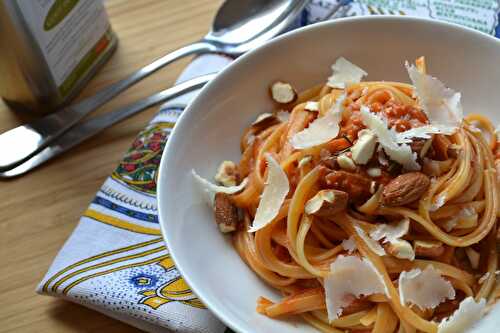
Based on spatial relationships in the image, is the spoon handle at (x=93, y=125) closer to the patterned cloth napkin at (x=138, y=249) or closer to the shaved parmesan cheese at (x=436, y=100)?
the patterned cloth napkin at (x=138, y=249)

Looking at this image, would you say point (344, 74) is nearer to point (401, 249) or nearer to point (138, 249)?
point (401, 249)

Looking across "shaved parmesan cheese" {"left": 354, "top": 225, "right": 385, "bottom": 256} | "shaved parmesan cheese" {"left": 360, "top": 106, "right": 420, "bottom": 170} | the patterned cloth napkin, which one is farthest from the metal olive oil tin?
"shaved parmesan cheese" {"left": 354, "top": 225, "right": 385, "bottom": 256}

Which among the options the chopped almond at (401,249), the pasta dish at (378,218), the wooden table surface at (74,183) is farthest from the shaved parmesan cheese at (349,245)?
the wooden table surface at (74,183)

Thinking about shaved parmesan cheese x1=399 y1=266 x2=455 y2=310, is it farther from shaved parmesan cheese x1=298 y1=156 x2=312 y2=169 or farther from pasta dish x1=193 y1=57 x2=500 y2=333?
shaved parmesan cheese x1=298 y1=156 x2=312 y2=169

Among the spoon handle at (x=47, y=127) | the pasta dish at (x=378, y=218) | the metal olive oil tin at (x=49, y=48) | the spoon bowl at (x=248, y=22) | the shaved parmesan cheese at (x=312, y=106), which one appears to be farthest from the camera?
the spoon bowl at (x=248, y=22)

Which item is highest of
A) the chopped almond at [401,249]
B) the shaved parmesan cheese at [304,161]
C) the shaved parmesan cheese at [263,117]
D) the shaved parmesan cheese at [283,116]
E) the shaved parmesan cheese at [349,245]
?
the shaved parmesan cheese at [304,161]

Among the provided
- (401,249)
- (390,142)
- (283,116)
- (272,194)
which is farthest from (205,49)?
(401,249)

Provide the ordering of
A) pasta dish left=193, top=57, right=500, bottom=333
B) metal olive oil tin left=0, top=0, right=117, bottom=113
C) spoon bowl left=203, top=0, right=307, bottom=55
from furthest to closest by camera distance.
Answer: spoon bowl left=203, top=0, right=307, bottom=55, metal olive oil tin left=0, top=0, right=117, bottom=113, pasta dish left=193, top=57, right=500, bottom=333
